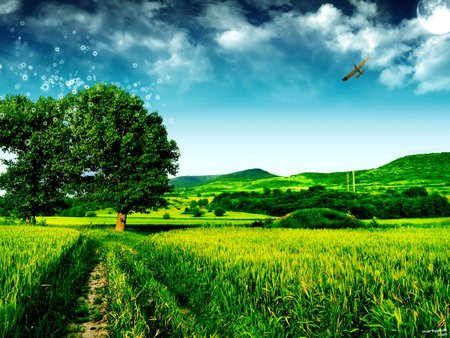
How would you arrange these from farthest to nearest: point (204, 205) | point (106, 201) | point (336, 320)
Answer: point (204, 205)
point (106, 201)
point (336, 320)

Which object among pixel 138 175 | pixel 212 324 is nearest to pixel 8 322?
pixel 212 324

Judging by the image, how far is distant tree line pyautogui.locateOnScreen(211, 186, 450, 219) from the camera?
51.1m

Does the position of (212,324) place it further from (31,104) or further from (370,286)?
(31,104)

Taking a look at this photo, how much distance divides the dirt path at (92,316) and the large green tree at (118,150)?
1934 centimetres

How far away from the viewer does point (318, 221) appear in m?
31.0

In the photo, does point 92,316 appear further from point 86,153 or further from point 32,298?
point 86,153

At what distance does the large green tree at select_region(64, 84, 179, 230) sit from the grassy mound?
14058 mm

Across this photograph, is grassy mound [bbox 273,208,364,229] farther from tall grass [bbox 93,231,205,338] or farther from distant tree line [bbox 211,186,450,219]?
tall grass [bbox 93,231,205,338]

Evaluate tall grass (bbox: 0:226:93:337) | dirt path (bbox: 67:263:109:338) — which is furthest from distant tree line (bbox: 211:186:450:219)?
tall grass (bbox: 0:226:93:337)

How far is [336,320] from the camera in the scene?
14.5 feet

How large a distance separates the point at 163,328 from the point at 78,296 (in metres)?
4.89

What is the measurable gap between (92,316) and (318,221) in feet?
88.6

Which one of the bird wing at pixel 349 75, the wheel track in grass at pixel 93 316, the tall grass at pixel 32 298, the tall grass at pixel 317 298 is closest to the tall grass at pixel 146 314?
the wheel track in grass at pixel 93 316

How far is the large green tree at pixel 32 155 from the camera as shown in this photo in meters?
30.6
